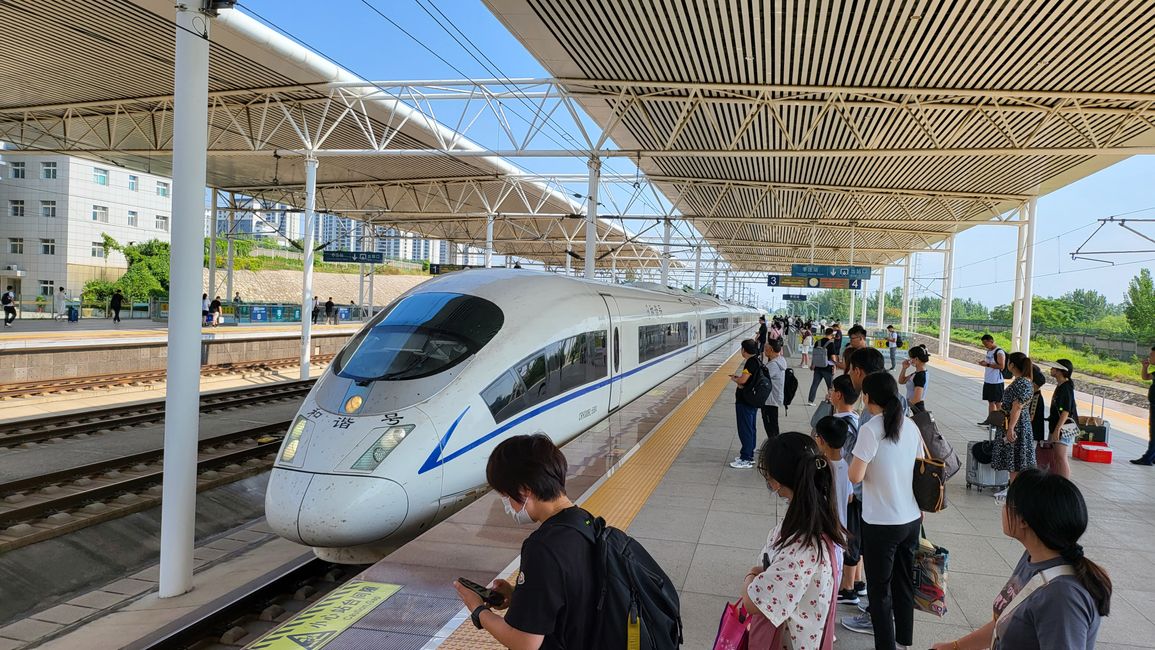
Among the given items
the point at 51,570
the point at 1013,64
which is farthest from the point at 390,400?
the point at 1013,64

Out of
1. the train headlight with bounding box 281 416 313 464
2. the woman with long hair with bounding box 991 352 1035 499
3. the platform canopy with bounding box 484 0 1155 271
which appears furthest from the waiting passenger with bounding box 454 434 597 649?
the platform canopy with bounding box 484 0 1155 271

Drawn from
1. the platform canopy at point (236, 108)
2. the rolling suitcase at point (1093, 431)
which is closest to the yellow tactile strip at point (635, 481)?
the rolling suitcase at point (1093, 431)

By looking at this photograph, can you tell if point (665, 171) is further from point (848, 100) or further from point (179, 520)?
point (179, 520)

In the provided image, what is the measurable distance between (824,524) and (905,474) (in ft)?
4.67

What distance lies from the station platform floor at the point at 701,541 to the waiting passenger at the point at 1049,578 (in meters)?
2.16

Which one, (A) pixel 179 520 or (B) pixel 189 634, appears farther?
(A) pixel 179 520

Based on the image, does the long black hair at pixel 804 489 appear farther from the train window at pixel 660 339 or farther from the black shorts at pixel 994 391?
the black shorts at pixel 994 391

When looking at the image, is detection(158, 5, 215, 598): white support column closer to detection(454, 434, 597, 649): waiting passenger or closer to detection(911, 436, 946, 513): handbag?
detection(454, 434, 597, 649): waiting passenger

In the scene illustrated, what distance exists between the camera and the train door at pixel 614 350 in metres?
10.0

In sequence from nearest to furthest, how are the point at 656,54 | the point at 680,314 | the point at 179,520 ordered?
the point at 179,520 → the point at 656,54 → the point at 680,314

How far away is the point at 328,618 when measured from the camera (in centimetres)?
427

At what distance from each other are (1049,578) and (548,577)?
144 cm

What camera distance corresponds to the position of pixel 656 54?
12.1 m

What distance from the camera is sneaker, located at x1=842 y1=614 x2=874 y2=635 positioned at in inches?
168
